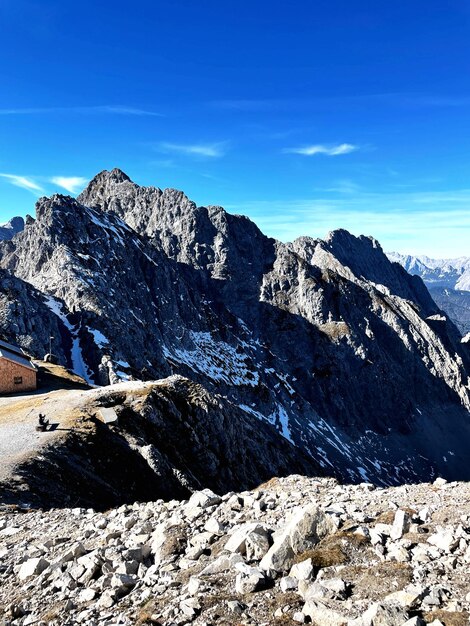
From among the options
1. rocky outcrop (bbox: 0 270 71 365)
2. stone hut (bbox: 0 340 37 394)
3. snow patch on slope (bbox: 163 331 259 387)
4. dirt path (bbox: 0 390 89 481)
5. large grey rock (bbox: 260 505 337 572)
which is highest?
rocky outcrop (bbox: 0 270 71 365)

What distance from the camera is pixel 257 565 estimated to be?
38.3ft

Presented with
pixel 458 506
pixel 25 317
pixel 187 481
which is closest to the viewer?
pixel 458 506

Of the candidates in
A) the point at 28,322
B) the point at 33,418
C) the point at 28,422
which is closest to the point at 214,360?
the point at 28,322

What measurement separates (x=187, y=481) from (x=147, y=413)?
9.31m

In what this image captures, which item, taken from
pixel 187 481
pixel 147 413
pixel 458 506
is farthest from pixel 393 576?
pixel 147 413

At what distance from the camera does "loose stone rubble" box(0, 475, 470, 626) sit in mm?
9492

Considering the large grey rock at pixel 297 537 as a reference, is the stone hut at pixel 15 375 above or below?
above

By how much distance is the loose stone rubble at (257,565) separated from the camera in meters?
9.49

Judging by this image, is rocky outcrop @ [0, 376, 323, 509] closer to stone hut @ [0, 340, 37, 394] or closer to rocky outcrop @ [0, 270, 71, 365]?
stone hut @ [0, 340, 37, 394]

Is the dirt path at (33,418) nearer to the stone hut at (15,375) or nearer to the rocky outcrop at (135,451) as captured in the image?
the rocky outcrop at (135,451)

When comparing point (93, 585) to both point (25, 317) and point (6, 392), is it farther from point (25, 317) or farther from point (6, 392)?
point (25, 317)

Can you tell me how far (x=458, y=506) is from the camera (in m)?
13.9

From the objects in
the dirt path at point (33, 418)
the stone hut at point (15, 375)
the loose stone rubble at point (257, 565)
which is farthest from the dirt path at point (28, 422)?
the loose stone rubble at point (257, 565)

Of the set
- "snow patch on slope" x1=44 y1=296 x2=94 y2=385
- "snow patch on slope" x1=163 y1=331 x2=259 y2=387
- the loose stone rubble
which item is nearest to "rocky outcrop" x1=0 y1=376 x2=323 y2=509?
the loose stone rubble
